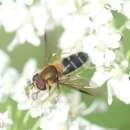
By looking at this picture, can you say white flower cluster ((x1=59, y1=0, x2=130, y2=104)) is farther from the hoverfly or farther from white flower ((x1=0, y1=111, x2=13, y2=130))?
white flower ((x1=0, y1=111, x2=13, y2=130))

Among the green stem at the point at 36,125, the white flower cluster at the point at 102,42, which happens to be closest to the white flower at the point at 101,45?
the white flower cluster at the point at 102,42

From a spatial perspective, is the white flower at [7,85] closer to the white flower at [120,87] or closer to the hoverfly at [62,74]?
the hoverfly at [62,74]

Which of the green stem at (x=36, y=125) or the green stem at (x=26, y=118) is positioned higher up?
the green stem at (x=26, y=118)

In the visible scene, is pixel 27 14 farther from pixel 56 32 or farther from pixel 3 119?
pixel 3 119

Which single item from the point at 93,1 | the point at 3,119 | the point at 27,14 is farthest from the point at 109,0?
the point at 3,119

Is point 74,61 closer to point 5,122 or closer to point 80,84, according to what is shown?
point 80,84

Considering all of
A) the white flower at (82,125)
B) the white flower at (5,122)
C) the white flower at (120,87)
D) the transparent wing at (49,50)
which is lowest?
the white flower at (82,125)

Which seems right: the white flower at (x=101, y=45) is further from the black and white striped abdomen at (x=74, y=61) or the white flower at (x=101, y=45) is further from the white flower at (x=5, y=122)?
the white flower at (x=5, y=122)

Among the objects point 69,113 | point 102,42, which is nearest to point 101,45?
point 102,42

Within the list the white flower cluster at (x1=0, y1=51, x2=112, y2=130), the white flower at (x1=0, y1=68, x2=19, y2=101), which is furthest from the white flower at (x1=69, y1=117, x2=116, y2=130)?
the white flower at (x1=0, y1=68, x2=19, y2=101)
